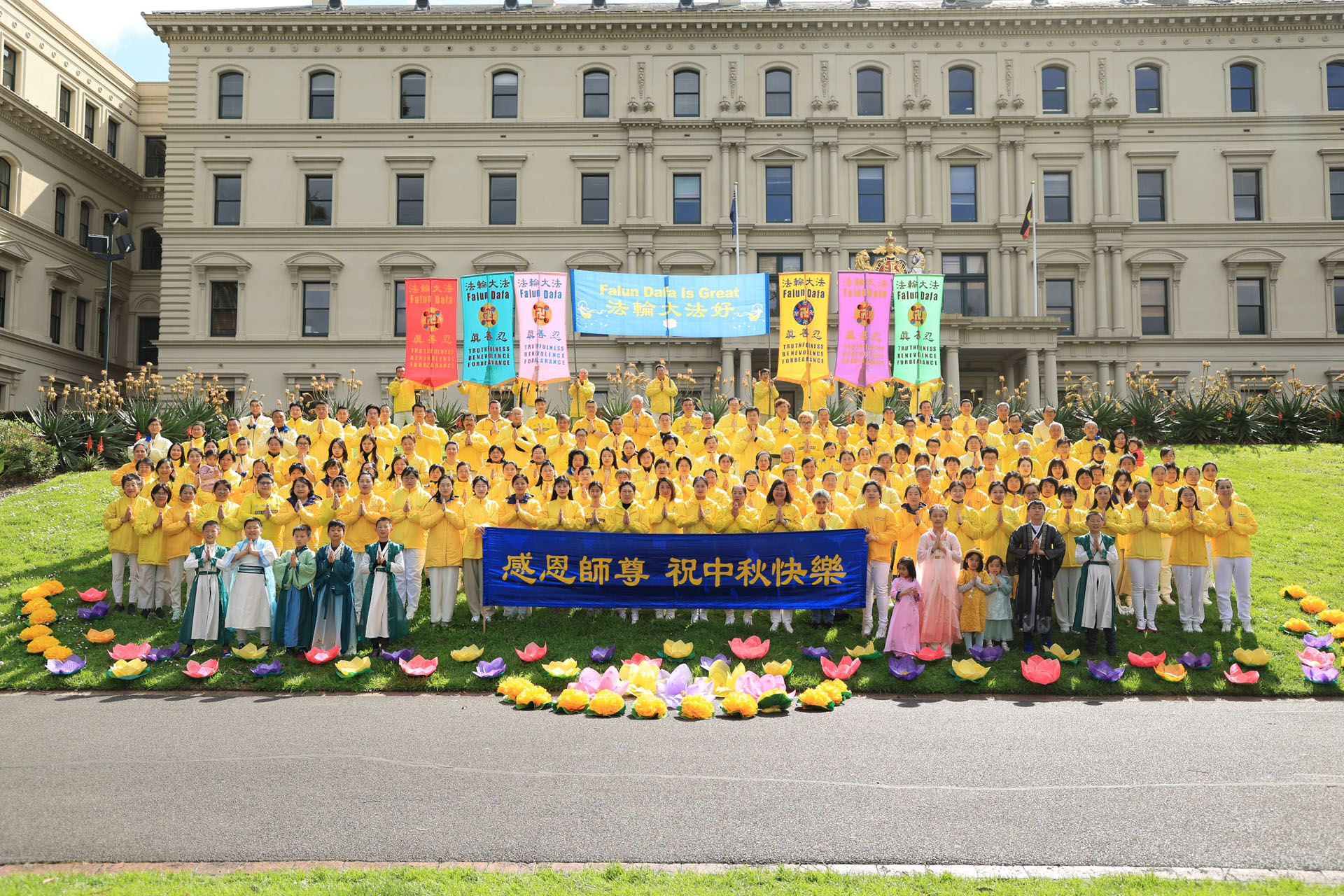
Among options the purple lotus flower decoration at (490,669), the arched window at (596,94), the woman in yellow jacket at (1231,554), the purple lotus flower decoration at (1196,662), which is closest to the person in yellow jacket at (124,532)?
the purple lotus flower decoration at (490,669)

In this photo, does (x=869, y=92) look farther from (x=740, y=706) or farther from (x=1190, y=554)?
(x=740, y=706)

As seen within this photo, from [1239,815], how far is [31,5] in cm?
4657

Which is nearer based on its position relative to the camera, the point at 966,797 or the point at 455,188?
the point at 966,797

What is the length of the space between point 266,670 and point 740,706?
503 cm

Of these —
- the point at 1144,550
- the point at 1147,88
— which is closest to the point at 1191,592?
the point at 1144,550

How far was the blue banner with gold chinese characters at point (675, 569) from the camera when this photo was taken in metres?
10.9

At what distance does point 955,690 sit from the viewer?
9.34 meters

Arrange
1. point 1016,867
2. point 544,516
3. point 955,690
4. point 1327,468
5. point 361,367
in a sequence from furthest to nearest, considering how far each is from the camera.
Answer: point 361,367 → point 1327,468 → point 544,516 → point 955,690 → point 1016,867

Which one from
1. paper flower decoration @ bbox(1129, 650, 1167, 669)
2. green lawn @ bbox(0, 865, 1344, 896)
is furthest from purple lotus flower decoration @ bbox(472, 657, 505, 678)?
paper flower decoration @ bbox(1129, 650, 1167, 669)

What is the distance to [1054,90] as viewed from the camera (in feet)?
117

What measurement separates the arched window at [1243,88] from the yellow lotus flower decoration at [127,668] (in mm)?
41272

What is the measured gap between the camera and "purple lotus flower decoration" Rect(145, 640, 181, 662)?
9875mm

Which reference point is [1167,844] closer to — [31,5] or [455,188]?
[455,188]

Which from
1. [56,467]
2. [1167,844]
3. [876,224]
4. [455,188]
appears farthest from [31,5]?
[1167,844]
